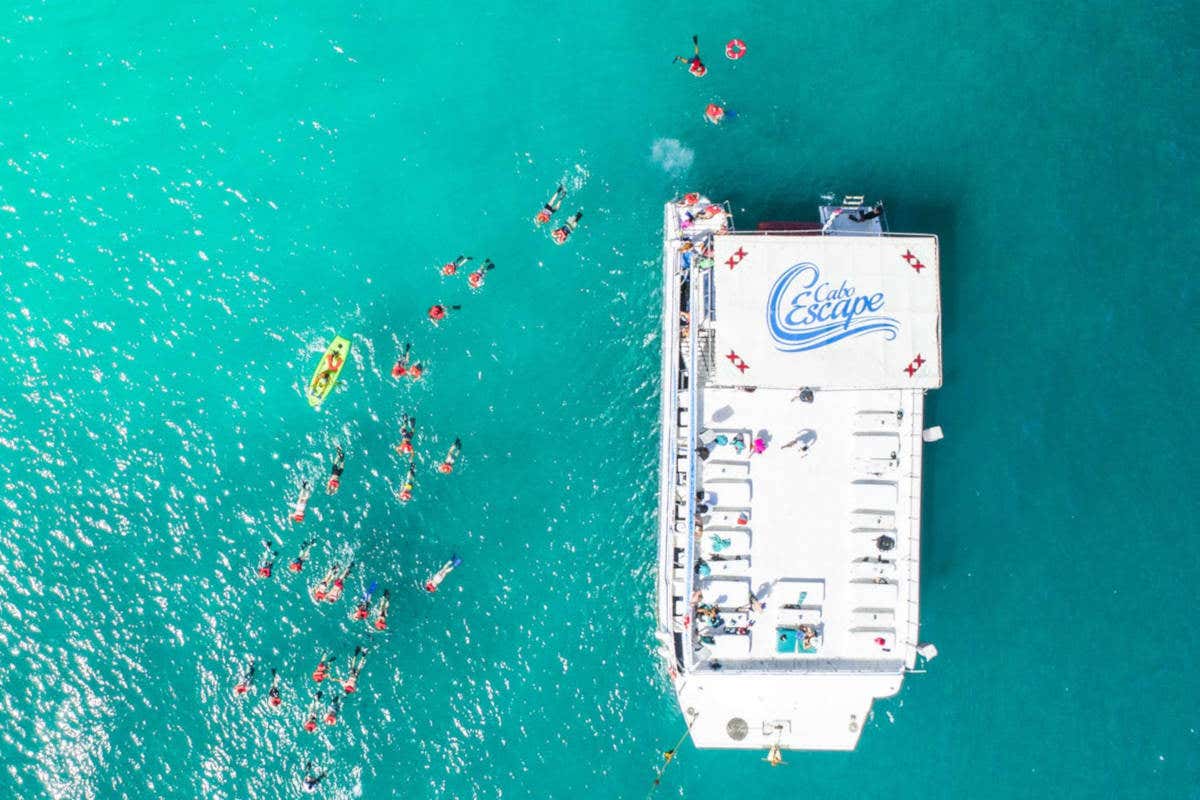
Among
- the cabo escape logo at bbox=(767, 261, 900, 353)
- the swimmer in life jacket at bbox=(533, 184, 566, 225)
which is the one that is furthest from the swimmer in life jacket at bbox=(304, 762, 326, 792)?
the cabo escape logo at bbox=(767, 261, 900, 353)

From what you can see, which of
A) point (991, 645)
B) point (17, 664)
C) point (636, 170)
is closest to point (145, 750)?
point (17, 664)

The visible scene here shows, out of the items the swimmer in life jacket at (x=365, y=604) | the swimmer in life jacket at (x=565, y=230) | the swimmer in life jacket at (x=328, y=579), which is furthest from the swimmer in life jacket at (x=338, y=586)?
the swimmer in life jacket at (x=565, y=230)

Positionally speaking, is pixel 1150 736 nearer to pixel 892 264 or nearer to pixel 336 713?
pixel 892 264

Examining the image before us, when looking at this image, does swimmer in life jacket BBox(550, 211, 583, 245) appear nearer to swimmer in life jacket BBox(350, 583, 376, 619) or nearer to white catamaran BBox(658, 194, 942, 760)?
white catamaran BBox(658, 194, 942, 760)

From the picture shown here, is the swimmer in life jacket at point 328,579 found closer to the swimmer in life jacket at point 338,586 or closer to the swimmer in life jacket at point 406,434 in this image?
the swimmer in life jacket at point 338,586

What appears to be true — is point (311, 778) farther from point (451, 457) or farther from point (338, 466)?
point (451, 457)
